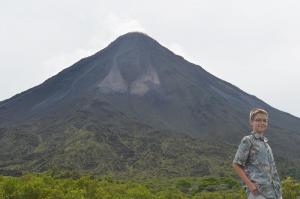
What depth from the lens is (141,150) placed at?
492 feet

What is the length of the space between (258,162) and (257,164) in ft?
0.12

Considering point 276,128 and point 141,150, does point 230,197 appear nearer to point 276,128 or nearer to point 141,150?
point 141,150

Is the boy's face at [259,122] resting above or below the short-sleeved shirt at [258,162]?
above

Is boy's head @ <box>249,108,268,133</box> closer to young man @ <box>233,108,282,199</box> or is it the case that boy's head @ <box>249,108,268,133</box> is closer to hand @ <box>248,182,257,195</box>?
young man @ <box>233,108,282,199</box>

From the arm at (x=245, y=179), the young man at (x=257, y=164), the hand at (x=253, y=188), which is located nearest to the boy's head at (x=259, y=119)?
the young man at (x=257, y=164)

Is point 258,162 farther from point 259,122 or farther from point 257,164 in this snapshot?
point 259,122

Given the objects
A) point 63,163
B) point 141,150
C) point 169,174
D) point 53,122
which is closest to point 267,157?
point 169,174

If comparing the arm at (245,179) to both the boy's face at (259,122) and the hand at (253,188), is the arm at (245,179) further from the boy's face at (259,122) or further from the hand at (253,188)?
the boy's face at (259,122)

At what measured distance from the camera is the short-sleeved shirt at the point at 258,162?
8.99m

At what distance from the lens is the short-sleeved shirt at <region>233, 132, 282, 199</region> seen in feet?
29.5

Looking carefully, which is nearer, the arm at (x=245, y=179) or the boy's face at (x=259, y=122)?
the arm at (x=245, y=179)

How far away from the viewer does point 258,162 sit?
916 centimetres

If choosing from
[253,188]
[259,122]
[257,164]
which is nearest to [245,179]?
[253,188]

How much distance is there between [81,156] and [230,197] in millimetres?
88571
